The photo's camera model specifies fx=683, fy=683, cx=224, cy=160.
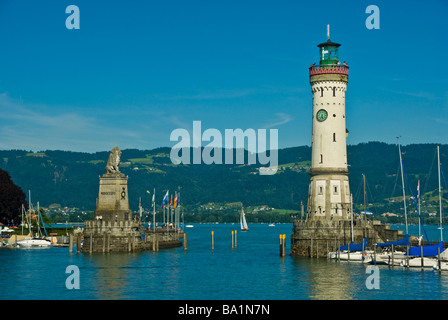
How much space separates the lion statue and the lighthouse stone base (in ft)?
97.4

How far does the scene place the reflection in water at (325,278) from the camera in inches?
2343

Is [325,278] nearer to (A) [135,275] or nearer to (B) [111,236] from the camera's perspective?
(A) [135,275]

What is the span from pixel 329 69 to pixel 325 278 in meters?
27.7

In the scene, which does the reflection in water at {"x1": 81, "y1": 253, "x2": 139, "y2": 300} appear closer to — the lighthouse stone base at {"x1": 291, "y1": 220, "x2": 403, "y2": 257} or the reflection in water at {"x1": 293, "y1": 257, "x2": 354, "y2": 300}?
the reflection in water at {"x1": 293, "y1": 257, "x2": 354, "y2": 300}

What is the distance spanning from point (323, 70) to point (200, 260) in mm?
31110

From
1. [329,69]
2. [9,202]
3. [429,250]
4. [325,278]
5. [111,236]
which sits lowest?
[325,278]

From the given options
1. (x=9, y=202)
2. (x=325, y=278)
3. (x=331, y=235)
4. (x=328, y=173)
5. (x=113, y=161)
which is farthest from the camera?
(x=9, y=202)

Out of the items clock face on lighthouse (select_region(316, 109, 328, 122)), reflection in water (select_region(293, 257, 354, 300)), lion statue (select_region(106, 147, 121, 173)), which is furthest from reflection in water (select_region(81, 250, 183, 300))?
clock face on lighthouse (select_region(316, 109, 328, 122))

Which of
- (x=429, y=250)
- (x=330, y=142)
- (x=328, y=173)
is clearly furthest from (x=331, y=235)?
(x=429, y=250)

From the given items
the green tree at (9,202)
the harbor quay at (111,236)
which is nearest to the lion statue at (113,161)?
the harbor quay at (111,236)

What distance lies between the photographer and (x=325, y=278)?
6819cm

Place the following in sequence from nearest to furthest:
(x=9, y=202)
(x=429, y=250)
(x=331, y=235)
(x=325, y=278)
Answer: (x=325, y=278) < (x=429, y=250) < (x=331, y=235) < (x=9, y=202)

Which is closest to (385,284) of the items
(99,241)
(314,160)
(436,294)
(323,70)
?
(436,294)
